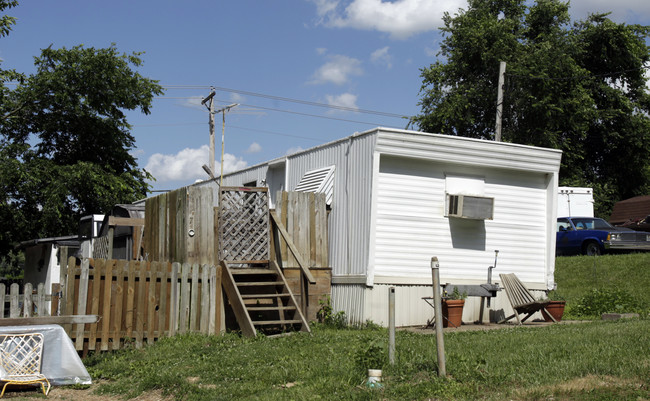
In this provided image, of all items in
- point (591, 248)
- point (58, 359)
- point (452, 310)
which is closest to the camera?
point (58, 359)

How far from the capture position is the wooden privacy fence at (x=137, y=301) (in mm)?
10906

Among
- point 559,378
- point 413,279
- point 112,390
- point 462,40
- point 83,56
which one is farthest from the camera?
point 462,40

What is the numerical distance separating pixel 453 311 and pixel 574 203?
53.2 ft

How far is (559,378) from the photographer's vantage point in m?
6.78

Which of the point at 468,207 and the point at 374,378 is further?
the point at 468,207

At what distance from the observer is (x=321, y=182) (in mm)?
14750

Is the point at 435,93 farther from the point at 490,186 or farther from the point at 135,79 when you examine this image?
the point at 490,186

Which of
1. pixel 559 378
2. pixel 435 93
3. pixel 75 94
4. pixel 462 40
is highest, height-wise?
pixel 462 40

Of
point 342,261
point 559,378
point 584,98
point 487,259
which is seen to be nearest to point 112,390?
point 559,378

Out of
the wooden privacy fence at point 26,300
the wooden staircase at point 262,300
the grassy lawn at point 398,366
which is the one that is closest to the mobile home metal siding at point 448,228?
the wooden staircase at point 262,300

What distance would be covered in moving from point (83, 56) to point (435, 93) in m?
18.4

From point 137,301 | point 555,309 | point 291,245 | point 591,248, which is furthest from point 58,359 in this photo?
point 591,248

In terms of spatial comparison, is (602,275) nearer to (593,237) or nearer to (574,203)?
(593,237)

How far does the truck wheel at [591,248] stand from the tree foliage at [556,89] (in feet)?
34.8
